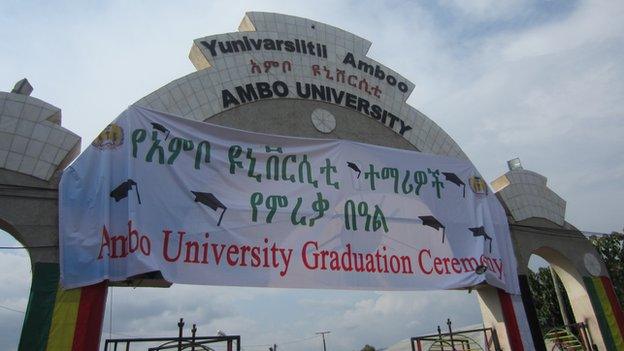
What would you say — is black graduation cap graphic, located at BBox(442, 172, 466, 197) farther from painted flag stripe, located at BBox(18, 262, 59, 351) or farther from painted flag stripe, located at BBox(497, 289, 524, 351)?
painted flag stripe, located at BBox(18, 262, 59, 351)

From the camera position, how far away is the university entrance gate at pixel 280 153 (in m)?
6.28

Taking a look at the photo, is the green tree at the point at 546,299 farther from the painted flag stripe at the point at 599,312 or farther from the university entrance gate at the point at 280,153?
the university entrance gate at the point at 280,153

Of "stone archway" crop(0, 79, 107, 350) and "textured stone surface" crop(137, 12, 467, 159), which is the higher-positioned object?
"textured stone surface" crop(137, 12, 467, 159)

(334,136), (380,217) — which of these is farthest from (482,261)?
(334,136)

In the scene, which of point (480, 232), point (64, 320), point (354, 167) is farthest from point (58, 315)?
point (480, 232)

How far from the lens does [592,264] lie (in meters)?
11.3

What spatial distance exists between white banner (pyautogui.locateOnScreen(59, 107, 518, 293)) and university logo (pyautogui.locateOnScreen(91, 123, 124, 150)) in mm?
20

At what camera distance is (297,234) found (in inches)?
306

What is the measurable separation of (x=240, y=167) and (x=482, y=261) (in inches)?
192

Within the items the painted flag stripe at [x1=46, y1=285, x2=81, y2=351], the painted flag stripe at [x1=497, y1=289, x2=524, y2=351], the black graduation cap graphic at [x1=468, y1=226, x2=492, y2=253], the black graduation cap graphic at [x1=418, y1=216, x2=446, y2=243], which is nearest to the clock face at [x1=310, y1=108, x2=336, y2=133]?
the black graduation cap graphic at [x1=418, y1=216, x2=446, y2=243]

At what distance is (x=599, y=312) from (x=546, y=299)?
553 inches

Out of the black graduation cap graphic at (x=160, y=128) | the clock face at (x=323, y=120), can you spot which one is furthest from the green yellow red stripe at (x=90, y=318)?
the clock face at (x=323, y=120)

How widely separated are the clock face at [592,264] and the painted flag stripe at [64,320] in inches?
421

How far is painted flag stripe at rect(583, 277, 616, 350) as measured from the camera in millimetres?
10359
